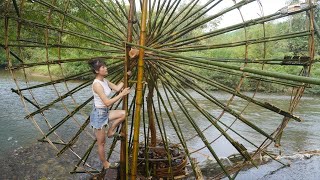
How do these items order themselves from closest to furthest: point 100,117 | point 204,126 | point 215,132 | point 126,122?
1. point 126,122
2. point 100,117
3. point 215,132
4. point 204,126

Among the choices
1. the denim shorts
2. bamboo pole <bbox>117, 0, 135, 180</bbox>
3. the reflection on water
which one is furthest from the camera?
the reflection on water

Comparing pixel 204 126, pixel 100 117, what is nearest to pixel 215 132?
pixel 204 126

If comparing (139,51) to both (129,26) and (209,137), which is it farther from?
(209,137)

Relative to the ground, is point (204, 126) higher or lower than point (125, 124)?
lower

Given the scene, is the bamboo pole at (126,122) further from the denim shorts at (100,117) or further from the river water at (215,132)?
the river water at (215,132)

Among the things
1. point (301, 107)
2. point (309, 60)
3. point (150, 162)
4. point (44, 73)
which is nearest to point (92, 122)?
point (150, 162)

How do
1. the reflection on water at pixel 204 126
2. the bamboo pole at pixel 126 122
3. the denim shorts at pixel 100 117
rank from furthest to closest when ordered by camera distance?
the reflection on water at pixel 204 126, the denim shorts at pixel 100 117, the bamboo pole at pixel 126 122

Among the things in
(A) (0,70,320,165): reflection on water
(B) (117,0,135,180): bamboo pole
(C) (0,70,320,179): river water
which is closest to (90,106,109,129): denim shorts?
(B) (117,0,135,180): bamboo pole

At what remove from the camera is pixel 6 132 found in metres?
9.38

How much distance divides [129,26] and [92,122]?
4.57ft

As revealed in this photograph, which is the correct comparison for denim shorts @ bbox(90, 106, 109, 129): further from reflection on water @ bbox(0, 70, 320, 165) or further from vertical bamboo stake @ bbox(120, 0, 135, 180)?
reflection on water @ bbox(0, 70, 320, 165)

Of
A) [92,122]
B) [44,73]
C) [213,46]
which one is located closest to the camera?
[92,122]

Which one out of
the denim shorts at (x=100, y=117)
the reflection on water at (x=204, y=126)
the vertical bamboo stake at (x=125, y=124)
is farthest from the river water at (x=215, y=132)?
the denim shorts at (x=100, y=117)

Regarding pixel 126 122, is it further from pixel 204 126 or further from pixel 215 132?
pixel 204 126
